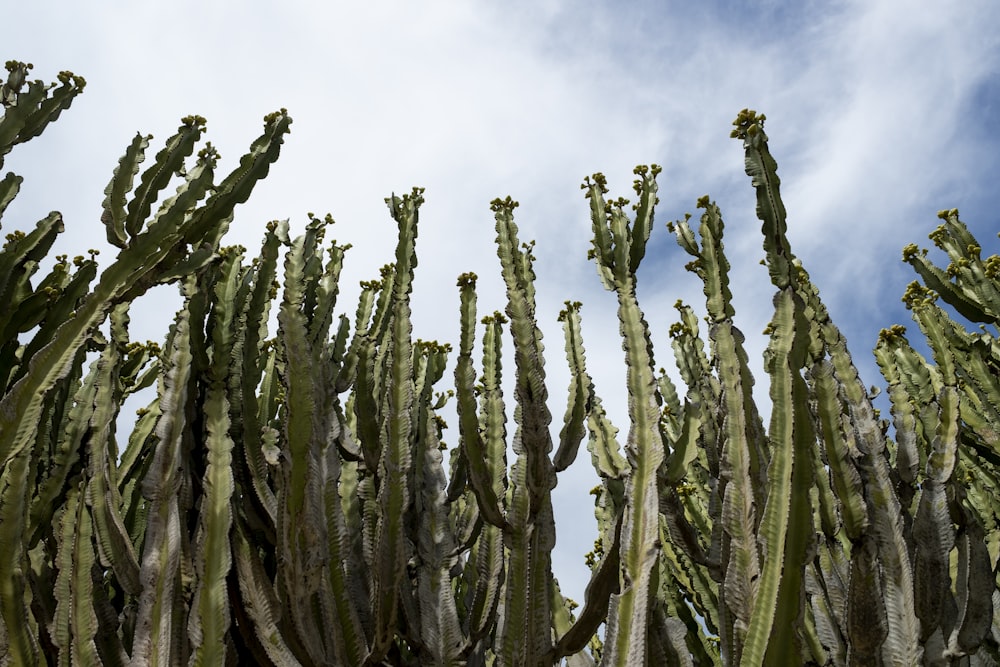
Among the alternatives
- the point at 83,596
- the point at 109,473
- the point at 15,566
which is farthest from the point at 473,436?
the point at 15,566

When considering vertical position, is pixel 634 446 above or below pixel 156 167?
below

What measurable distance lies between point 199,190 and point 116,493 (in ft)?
4.05

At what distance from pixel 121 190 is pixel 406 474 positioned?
5.14ft

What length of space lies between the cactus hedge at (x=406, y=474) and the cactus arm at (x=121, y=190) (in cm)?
1

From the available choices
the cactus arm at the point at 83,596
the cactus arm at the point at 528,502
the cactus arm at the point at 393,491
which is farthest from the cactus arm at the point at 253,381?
the cactus arm at the point at 528,502

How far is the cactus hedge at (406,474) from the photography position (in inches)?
95.5

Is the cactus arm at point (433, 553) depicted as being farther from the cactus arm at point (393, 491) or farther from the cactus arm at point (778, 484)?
the cactus arm at point (778, 484)

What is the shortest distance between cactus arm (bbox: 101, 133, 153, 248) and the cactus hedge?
1cm

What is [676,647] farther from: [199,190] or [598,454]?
[199,190]

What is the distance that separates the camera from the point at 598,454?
11.8ft

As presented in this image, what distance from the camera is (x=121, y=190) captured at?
3.21 meters

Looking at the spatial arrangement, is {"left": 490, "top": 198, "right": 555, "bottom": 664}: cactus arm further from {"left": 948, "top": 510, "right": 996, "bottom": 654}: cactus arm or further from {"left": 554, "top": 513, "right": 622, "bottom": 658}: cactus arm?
{"left": 948, "top": 510, "right": 996, "bottom": 654}: cactus arm

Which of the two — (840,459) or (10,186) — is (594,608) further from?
(10,186)

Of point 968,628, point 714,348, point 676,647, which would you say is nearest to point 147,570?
point 676,647
